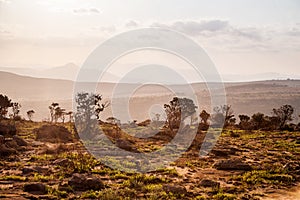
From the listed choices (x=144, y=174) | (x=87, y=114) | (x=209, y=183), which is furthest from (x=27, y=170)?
(x=87, y=114)

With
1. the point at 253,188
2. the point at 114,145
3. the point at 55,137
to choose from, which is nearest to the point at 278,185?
the point at 253,188

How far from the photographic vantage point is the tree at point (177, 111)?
45575 millimetres

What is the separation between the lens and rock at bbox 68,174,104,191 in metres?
16.6

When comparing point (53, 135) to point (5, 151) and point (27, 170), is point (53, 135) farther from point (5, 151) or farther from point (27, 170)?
point (27, 170)

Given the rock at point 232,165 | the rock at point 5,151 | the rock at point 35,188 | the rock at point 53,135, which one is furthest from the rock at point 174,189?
the rock at point 53,135

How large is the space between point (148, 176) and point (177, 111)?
2679 centimetres

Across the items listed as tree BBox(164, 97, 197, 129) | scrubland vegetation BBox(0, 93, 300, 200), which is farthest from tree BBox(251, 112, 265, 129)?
scrubland vegetation BBox(0, 93, 300, 200)

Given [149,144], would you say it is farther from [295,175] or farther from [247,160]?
[295,175]

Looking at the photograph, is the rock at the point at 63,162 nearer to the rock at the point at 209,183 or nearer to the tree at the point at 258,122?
the rock at the point at 209,183

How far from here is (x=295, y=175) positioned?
69.5 feet

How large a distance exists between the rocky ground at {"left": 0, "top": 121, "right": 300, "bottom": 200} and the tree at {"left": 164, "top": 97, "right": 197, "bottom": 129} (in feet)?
45.4

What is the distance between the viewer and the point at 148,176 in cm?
1970

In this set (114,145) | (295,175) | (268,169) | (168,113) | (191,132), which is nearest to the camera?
(295,175)

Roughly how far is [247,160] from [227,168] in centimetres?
384
